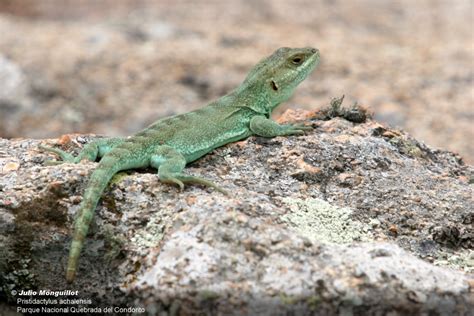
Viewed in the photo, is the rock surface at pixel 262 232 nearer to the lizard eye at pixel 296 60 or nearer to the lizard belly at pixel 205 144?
the lizard belly at pixel 205 144

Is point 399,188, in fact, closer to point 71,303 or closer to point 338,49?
point 71,303

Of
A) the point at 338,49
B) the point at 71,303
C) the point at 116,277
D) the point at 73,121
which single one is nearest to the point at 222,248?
the point at 116,277

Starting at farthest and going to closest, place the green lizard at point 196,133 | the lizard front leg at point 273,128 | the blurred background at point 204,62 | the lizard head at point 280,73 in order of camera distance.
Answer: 1. the blurred background at point 204,62
2. the lizard head at point 280,73
3. the lizard front leg at point 273,128
4. the green lizard at point 196,133

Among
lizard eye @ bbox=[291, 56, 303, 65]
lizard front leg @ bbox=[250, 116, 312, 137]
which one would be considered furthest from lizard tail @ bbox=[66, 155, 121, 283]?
lizard eye @ bbox=[291, 56, 303, 65]

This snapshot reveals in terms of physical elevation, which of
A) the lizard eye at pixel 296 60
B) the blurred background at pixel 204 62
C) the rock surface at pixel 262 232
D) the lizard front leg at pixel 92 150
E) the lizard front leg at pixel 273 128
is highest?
the blurred background at pixel 204 62

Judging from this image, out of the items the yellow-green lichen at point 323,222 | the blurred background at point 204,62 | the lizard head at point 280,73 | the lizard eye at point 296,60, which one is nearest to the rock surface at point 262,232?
the yellow-green lichen at point 323,222

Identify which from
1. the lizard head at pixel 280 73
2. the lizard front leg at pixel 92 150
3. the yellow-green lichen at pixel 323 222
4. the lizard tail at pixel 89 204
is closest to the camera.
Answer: the lizard tail at pixel 89 204

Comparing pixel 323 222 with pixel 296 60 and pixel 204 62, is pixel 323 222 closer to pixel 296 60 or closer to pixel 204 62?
pixel 296 60

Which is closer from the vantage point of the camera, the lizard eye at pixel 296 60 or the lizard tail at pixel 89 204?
the lizard tail at pixel 89 204
